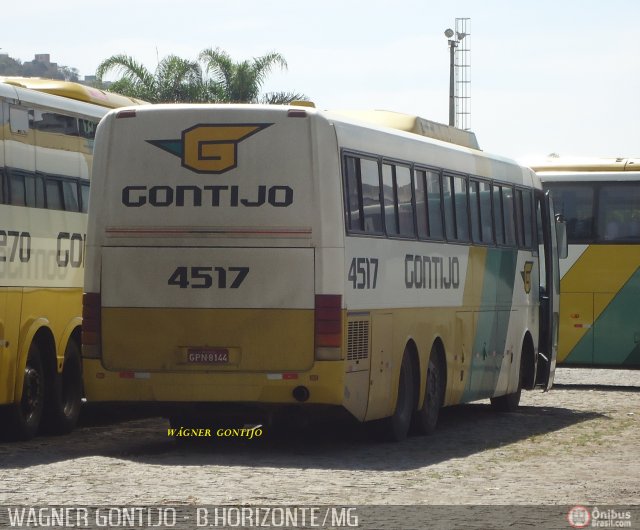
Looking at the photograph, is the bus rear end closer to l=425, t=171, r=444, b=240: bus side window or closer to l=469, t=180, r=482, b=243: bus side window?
l=425, t=171, r=444, b=240: bus side window

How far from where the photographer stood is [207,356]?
1584 centimetres

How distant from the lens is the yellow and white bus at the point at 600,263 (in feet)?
97.5

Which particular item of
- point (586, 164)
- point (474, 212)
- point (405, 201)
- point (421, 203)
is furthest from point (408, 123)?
point (586, 164)

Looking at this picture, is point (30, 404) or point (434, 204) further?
point (434, 204)

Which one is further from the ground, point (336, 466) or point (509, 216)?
point (509, 216)

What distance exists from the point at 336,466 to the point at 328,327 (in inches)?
51.3

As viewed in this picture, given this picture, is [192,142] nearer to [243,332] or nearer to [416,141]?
[243,332]

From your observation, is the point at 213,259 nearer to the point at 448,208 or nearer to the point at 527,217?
the point at 448,208

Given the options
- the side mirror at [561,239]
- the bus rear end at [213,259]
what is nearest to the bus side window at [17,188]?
the bus rear end at [213,259]

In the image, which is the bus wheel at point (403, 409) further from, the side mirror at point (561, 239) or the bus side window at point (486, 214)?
the side mirror at point (561, 239)

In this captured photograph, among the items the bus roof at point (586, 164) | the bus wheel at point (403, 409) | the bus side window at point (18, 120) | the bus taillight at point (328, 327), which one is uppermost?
the bus roof at point (586, 164)

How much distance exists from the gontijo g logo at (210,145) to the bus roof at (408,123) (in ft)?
11.3

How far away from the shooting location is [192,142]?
15.9m

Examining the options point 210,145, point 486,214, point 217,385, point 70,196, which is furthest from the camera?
point 486,214
